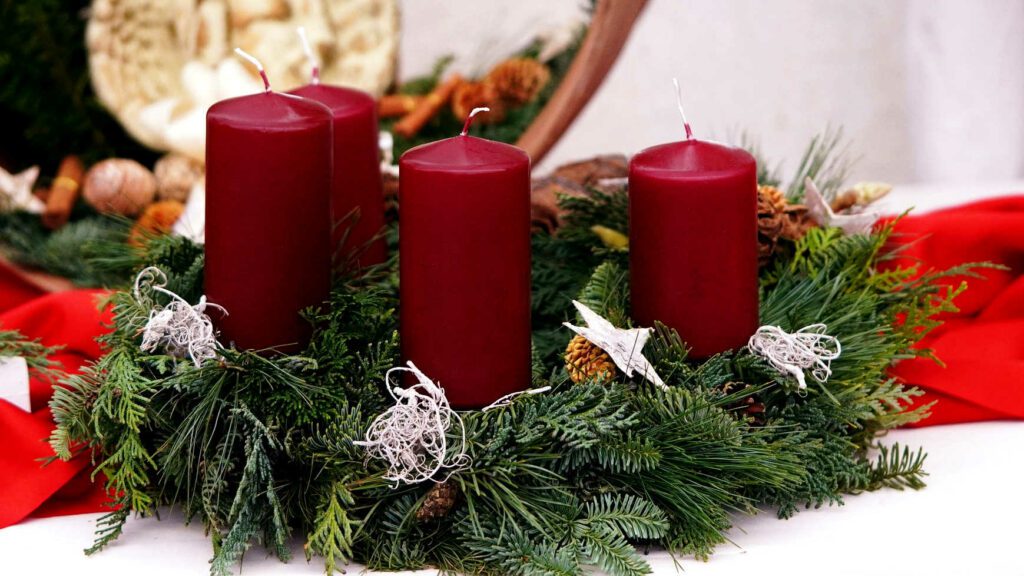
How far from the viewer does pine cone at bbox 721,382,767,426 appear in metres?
0.52

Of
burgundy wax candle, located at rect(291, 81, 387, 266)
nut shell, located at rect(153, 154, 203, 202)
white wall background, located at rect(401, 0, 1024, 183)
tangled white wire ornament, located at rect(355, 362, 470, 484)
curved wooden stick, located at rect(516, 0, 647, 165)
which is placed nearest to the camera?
tangled white wire ornament, located at rect(355, 362, 470, 484)

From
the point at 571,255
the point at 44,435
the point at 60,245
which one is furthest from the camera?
the point at 60,245

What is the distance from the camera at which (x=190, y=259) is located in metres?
0.59

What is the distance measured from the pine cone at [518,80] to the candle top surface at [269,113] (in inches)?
19.6

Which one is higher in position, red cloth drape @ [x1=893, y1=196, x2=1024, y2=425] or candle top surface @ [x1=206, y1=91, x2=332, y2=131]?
candle top surface @ [x1=206, y1=91, x2=332, y2=131]

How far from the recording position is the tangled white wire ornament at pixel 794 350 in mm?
532

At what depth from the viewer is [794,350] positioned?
54cm

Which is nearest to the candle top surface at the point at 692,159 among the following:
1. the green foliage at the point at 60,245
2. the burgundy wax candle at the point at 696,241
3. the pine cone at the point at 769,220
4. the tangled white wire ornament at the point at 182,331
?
the burgundy wax candle at the point at 696,241

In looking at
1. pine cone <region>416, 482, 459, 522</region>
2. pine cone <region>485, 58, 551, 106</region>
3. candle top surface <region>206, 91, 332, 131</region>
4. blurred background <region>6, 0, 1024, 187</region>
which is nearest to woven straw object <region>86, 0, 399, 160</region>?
blurred background <region>6, 0, 1024, 187</region>

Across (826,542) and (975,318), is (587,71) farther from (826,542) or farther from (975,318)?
(826,542)

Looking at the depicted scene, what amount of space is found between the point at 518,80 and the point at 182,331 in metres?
0.54

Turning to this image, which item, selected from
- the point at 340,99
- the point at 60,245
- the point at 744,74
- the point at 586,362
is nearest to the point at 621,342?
the point at 586,362

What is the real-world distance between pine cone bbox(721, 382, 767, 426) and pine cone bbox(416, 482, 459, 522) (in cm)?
14

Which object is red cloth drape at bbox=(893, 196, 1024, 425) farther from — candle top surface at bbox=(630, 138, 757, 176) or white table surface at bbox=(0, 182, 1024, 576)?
candle top surface at bbox=(630, 138, 757, 176)
